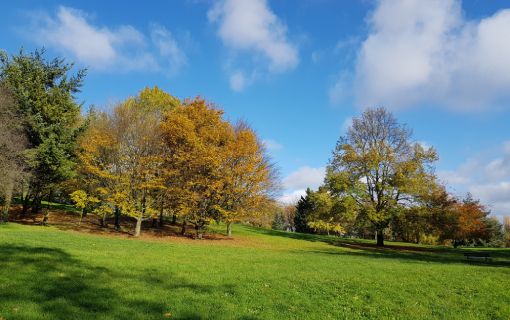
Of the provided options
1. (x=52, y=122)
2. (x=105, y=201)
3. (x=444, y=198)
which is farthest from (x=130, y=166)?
(x=444, y=198)

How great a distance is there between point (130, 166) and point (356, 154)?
24.2 meters

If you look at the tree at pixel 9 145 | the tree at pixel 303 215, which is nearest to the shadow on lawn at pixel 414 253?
the tree at pixel 9 145

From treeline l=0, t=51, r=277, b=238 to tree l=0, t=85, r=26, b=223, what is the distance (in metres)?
0.15

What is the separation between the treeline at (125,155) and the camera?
3219 cm

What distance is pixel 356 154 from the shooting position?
42531mm

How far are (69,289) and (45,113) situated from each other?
2812 centimetres

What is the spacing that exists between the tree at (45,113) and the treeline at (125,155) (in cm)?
8

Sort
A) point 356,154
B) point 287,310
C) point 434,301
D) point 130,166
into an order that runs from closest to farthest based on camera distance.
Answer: point 287,310, point 434,301, point 130,166, point 356,154

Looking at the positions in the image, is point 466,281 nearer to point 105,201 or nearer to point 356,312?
point 356,312

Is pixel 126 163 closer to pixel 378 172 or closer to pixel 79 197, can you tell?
pixel 79 197

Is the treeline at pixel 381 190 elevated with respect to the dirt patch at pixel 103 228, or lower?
elevated

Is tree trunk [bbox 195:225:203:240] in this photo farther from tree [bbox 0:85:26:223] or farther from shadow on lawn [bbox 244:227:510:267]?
tree [bbox 0:85:26:223]

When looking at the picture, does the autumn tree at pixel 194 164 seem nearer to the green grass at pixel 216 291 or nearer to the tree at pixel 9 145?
the tree at pixel 9 145

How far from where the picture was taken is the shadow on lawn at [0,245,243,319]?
7.97 metres
